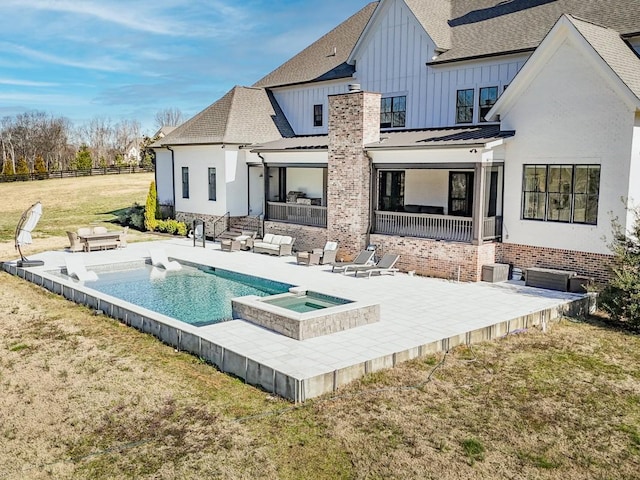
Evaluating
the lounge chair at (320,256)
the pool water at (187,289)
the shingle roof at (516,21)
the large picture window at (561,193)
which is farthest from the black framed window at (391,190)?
the pool water at (187,289)

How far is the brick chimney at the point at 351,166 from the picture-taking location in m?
20.7

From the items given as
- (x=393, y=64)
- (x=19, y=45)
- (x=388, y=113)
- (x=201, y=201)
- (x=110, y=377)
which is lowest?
(x=110, y=377)

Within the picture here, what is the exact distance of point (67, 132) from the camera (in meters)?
107

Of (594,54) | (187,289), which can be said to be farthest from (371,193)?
(594,54)

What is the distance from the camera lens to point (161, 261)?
20625 mm

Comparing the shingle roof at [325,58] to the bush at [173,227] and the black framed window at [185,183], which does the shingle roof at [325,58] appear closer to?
the black framed window at [185,183]

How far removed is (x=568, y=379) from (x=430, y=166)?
10.3m

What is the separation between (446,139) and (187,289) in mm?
9674

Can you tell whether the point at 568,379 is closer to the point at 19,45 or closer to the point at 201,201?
the point at 201,201

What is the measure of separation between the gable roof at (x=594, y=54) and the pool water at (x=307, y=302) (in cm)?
857

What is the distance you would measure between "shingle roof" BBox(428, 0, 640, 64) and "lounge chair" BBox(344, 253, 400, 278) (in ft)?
26.7

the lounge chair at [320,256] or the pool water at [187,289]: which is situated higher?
the lounge chair at [320,256]

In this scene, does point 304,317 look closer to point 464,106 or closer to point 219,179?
point 464,106

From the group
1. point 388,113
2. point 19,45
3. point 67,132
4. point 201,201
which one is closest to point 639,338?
point 388,113
